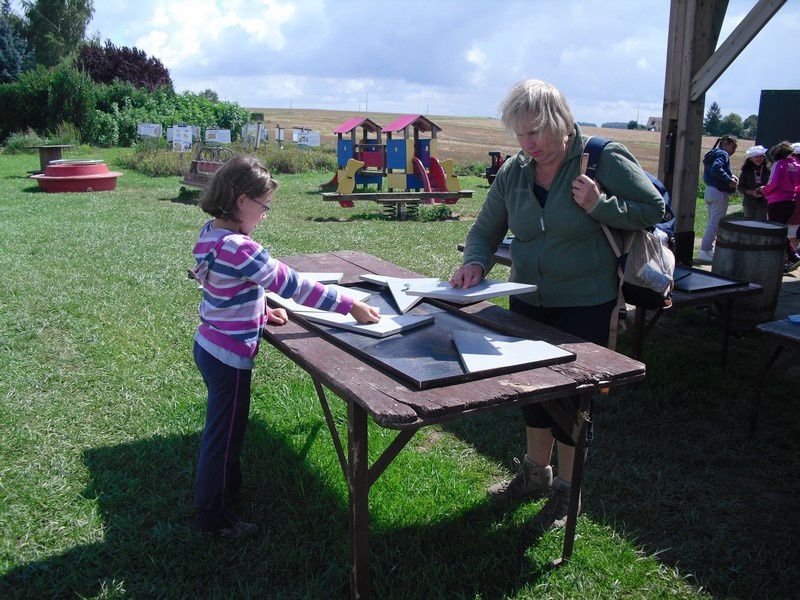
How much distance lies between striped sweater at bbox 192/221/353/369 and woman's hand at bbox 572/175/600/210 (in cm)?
96

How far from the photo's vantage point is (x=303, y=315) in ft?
9.73

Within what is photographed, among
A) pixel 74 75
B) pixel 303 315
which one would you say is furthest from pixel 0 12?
pixel 303 315

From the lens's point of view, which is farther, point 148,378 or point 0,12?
point 0,12

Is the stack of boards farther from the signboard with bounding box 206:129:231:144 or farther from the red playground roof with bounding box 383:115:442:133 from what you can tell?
the signboard with bounding box 206:129:231:144

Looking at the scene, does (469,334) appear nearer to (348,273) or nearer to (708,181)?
(348,273)

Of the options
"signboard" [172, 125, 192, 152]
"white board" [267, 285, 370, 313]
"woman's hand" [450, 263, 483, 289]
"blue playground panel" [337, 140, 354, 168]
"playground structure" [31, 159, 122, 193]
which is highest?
"signboard" [172, 125, 192, 152]

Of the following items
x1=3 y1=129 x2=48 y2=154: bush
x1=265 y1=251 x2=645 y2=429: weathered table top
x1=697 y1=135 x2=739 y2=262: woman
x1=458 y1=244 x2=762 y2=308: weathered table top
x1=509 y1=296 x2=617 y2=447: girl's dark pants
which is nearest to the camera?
x1=265 y1=251 x2=645 y2=429: weathered table top

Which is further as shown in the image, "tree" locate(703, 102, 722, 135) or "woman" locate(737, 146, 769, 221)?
"tree" locate(703, 102, 722, 135)

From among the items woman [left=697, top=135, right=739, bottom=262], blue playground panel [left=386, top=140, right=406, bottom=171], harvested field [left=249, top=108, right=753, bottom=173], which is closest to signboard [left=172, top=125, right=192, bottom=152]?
blue playground panel [left=386, top=140, right=406, bottom=171]

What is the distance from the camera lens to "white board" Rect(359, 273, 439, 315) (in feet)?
9.88

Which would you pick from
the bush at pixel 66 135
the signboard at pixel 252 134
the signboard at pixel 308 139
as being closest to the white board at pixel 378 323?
the signboard at pixel 308 139

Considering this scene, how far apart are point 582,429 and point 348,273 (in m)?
1.58

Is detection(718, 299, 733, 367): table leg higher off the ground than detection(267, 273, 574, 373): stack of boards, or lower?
lower

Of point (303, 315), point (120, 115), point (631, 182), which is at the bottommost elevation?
point (303, 315)
